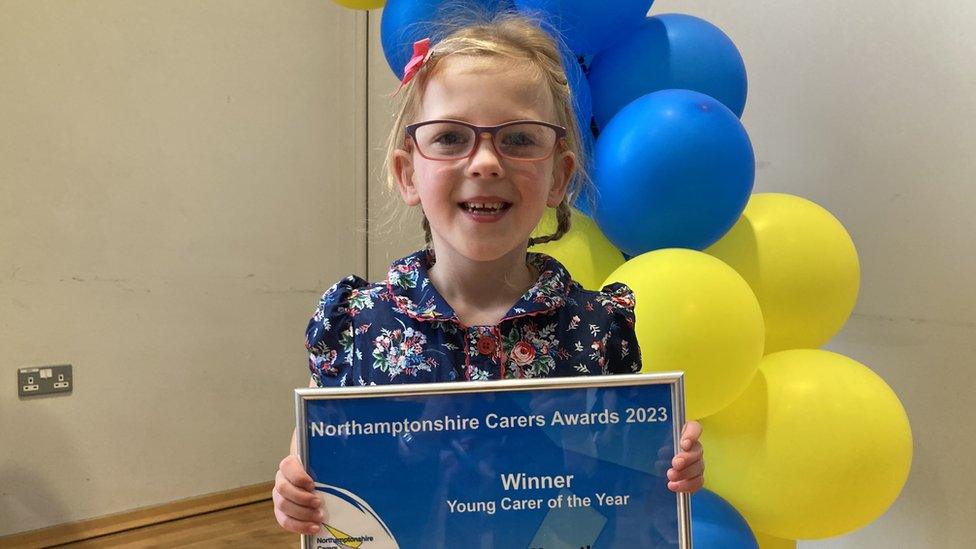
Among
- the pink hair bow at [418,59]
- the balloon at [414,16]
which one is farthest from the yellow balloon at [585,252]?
the pink hair bow at [418,59]

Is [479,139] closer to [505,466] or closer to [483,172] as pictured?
[483,172]

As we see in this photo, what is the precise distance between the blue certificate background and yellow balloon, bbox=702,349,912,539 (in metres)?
0.75

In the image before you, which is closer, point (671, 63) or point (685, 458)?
point (685, 458)

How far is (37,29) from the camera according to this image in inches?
116

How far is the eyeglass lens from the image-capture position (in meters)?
1.05

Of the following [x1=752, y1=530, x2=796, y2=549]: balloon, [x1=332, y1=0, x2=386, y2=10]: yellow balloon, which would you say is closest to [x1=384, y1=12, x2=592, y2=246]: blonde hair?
[x1=752, y1=530, x2=796, y2=549]: balloon

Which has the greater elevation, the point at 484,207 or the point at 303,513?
the point at 484,207

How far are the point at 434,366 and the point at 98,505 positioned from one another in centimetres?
266

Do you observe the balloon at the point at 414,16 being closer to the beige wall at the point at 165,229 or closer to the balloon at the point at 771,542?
the balloon at the point at 771,542

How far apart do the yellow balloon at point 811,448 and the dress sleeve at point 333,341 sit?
3.01ft

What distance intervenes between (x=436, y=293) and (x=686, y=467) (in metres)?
0.40

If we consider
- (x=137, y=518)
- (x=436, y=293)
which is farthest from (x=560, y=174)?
(x=137, y=518)

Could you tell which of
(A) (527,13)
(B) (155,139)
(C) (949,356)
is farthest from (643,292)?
(B) (155,139)

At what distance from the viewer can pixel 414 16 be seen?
1.92m
